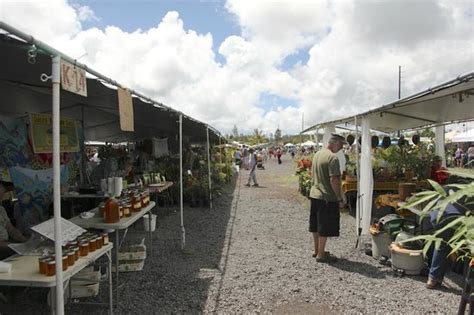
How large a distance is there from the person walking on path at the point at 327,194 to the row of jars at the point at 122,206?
230 centimetres

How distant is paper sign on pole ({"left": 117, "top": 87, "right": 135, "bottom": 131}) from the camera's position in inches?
147

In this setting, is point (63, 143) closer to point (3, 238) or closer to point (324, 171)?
point (3, 238)

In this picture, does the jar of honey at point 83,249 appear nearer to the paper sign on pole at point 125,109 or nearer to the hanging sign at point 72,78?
the paper sign on pole at point 125,109

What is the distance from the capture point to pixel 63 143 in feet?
24.4

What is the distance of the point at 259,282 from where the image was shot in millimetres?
4898

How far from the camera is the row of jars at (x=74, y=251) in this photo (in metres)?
2.83

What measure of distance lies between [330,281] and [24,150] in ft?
16.1

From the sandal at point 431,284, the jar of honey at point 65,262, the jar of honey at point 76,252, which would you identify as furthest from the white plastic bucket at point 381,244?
the jar of honey at point 65,262

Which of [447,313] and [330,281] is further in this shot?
[330,281]

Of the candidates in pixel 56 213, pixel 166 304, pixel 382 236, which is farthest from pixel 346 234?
pixel 56 213

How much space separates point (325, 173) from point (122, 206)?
105 inches

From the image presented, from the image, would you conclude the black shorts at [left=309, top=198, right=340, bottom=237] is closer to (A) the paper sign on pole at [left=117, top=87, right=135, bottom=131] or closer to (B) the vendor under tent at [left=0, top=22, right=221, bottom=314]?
(B) the vendor under tent at [left=0, top=22, right=221, bottom=314]

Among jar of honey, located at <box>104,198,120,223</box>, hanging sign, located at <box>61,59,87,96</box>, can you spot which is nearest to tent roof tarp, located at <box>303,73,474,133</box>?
jar of honey, located at <box>104,198,120,223</box>

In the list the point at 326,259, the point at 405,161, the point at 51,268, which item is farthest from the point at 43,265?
the point at 405,161
